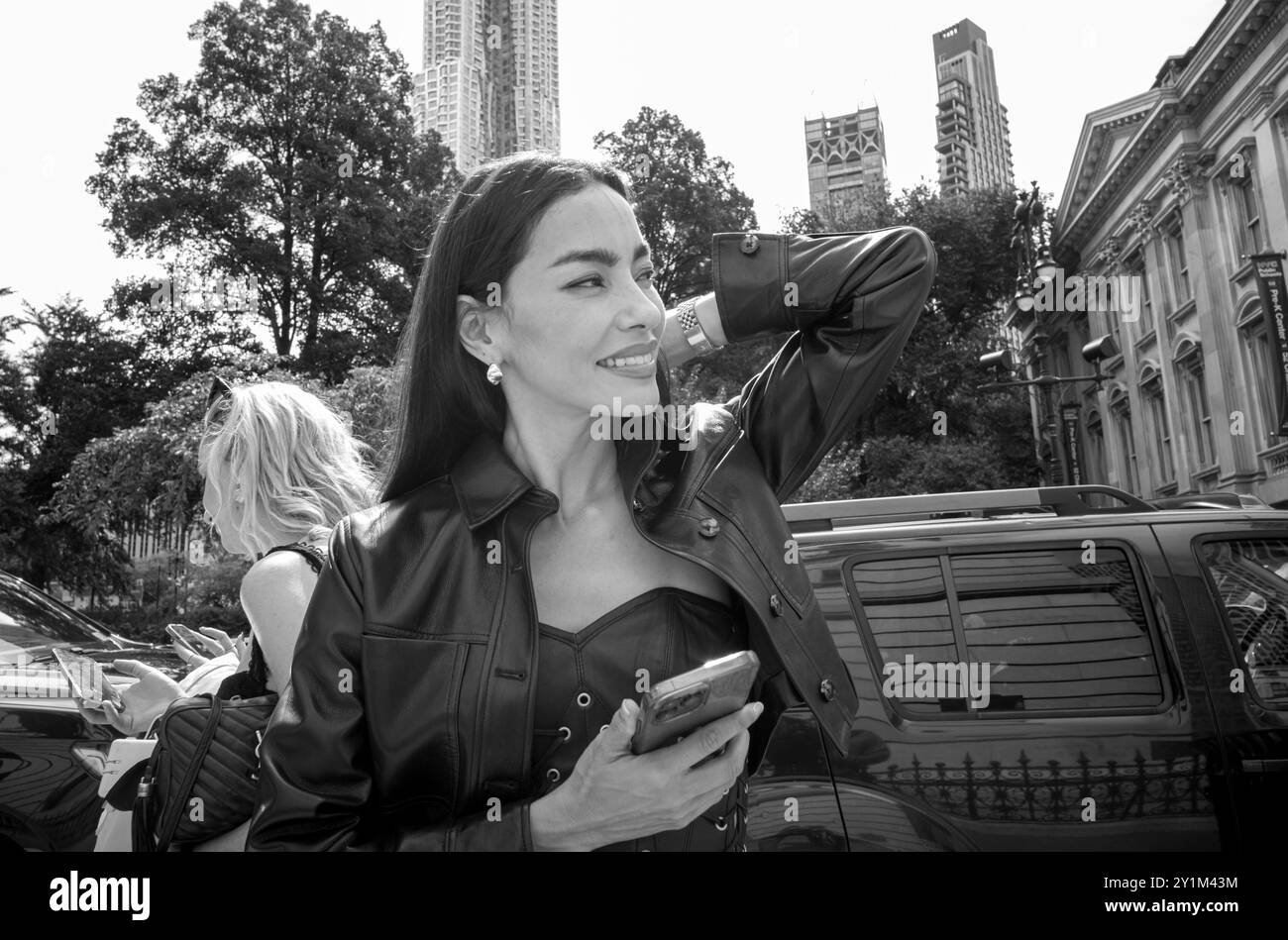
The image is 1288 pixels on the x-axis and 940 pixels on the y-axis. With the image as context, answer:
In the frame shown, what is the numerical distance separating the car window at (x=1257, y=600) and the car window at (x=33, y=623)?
4677mm

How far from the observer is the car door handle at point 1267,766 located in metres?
2.79

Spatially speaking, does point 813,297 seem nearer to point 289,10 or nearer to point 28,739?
point 28,739

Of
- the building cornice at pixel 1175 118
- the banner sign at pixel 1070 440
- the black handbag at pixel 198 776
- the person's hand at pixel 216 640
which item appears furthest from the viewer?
the building cornice at pixel 1175 118

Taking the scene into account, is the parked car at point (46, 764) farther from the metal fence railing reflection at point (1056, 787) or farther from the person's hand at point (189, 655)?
the metal fence railing reflection at point (1056, 787)

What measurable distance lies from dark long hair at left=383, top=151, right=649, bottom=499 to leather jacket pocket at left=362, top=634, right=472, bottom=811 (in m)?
0.36

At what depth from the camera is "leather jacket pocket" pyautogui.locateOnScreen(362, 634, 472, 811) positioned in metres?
1.43

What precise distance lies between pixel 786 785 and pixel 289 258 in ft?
83.0

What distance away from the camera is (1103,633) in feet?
9.94

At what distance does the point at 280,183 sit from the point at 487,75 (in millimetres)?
9345

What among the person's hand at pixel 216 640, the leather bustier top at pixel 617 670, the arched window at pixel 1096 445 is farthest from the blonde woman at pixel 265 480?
the arched window at pixel 1096 445

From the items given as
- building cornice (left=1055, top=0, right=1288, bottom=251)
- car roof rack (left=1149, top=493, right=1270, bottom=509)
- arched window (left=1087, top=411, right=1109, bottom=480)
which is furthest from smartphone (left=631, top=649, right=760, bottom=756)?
arched window (left=1087, top=411, right=1109, bottom=480)

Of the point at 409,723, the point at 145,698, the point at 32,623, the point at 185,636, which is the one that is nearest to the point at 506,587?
the point at 409,723
